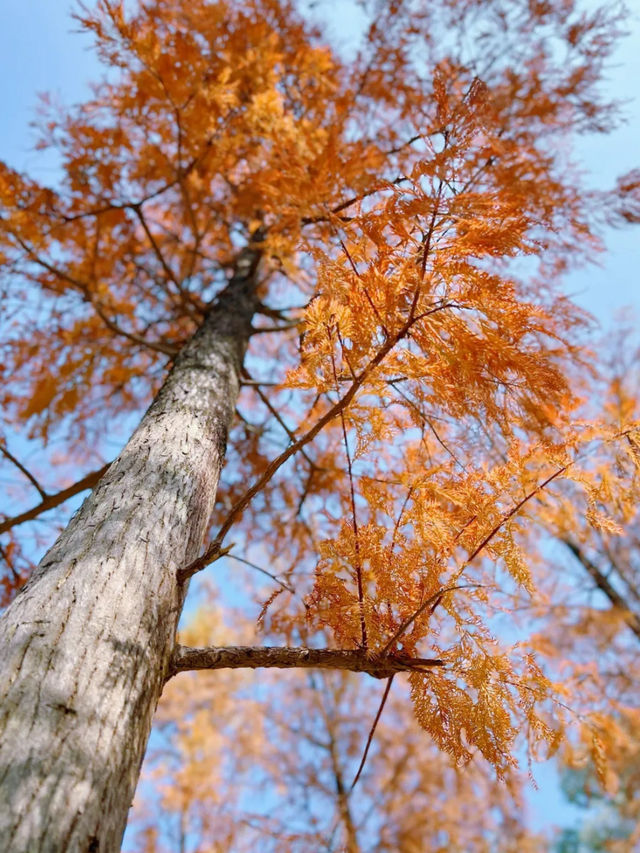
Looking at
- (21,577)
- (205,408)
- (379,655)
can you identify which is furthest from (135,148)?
(379,655)

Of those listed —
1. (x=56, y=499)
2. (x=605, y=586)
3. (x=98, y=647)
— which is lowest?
(x=98, y=647)

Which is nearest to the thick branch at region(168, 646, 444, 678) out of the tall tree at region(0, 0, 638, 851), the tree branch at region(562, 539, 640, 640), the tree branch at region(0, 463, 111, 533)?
the tall tree at region(0, 0, 638, 851)

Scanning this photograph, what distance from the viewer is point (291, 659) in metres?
1.30

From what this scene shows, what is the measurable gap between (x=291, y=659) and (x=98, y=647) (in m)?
0.42

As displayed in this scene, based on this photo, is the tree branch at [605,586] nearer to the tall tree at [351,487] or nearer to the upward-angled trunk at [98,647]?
the tall tree at [351,487]

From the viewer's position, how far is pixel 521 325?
1.61m

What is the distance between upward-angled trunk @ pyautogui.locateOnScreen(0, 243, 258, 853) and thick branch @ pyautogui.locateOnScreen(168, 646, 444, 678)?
71mm

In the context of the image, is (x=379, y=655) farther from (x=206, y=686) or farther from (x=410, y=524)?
(x=206, y=686)

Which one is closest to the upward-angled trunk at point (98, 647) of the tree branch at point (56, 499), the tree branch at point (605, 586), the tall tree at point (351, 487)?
the tall tree at point (351, 487)

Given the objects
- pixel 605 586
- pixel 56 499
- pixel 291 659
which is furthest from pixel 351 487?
pixel 605 586

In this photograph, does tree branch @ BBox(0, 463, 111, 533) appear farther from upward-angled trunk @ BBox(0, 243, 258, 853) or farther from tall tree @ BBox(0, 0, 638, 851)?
upward-angled trunk @ BBox(0, 243, 258, 853)

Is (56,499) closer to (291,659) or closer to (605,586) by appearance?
(291,659)

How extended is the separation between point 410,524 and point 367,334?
51 cm

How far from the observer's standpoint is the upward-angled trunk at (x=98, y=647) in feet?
3.01
